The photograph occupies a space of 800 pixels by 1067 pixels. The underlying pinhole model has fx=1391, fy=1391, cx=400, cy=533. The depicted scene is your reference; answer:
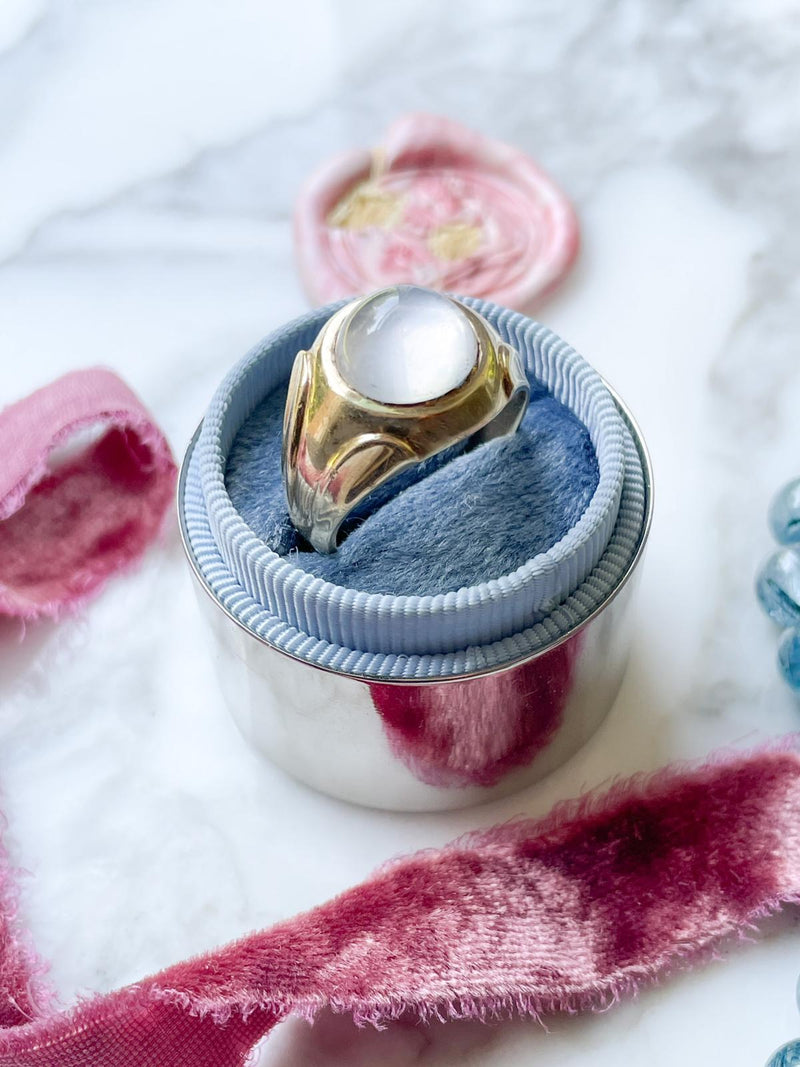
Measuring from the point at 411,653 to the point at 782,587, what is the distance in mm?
154

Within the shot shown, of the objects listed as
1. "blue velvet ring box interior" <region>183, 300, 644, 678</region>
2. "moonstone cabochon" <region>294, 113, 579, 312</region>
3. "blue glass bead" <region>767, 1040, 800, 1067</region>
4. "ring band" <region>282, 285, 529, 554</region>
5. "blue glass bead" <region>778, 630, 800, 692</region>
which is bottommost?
"blue glass bead" <region>767, 1040, 800, 1067</region>

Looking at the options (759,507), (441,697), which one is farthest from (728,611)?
(441,697)

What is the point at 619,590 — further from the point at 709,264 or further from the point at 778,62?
the point at 778,62

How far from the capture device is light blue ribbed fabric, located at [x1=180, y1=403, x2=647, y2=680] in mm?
427

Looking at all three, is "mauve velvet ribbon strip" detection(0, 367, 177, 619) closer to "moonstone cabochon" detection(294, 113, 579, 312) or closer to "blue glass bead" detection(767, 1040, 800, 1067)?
"moonstone cabochon" detection(294, 113, 579, 312)

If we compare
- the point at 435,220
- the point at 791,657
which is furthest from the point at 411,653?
the point at 435,220

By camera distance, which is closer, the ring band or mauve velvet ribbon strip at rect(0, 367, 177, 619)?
the ring band

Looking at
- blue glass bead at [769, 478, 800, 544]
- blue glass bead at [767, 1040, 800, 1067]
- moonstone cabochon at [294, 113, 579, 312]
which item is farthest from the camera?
moonstone cabochon at [294, 113, 579, 312]

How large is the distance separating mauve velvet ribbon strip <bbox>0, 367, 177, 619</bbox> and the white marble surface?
0.05 feet

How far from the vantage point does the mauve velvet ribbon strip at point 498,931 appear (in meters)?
0.43

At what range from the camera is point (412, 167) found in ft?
2.17

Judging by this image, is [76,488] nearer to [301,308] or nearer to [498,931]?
[301,308]

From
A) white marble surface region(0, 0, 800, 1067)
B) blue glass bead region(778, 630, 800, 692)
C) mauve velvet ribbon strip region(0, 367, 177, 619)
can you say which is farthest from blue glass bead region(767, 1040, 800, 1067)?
mauve velvet ribbon strip region(0, 367, 177, 619)

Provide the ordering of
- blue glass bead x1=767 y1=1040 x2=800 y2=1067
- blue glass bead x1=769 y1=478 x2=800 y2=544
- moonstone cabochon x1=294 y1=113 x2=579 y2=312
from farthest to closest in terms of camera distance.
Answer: moonstone cabochon x1=294 y1=113 x2=579 y2=312
blue glass bead x1=769 y1=478 x2=800 y2=544
blue glass bead x1=767 y1=1040 x2=800 y2=1067
